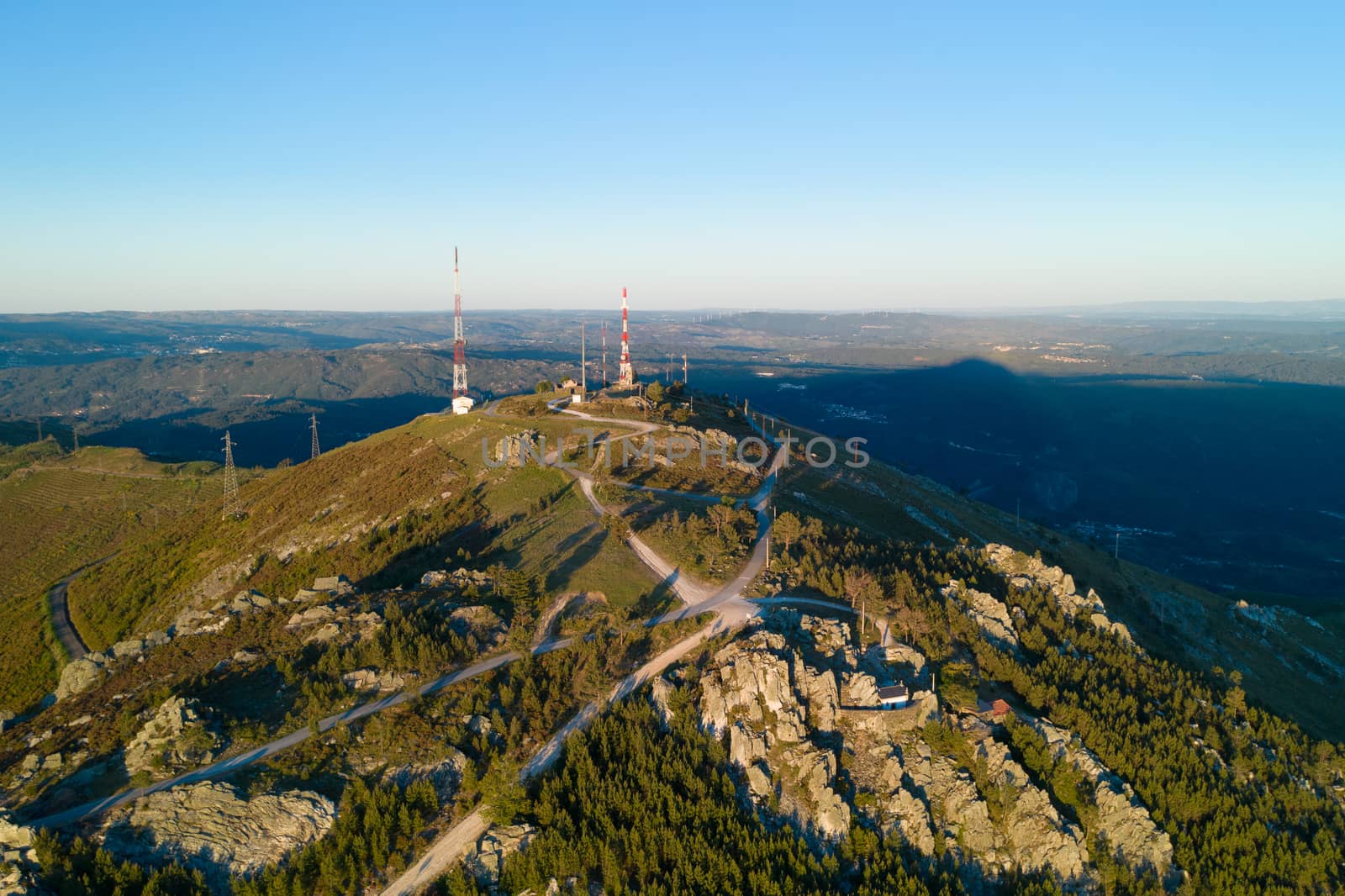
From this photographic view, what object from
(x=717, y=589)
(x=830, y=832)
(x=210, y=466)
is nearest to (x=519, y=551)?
(x=717, y=589)

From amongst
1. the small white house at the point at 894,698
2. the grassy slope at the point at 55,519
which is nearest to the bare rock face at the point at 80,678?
the grassy slope at the point at 55,519

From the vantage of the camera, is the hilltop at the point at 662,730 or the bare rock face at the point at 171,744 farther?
the bare rock face at the point at 171,744

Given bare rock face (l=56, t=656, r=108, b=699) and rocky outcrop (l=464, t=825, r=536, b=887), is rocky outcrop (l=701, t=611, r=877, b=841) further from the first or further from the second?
bare rock face (l=56, t=656, r=108, b=699)

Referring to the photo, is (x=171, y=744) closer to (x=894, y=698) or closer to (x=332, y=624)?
(x=332, y=624)

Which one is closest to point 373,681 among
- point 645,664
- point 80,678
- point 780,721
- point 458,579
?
point 458,579

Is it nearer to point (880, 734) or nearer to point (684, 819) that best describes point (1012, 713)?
point (880, 734)

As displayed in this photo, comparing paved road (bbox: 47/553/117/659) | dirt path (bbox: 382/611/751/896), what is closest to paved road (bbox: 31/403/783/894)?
dirt path (bbox: 382/611/751/896)

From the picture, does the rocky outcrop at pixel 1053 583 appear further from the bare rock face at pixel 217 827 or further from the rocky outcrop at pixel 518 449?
the bare rock face at pixel 217 827
